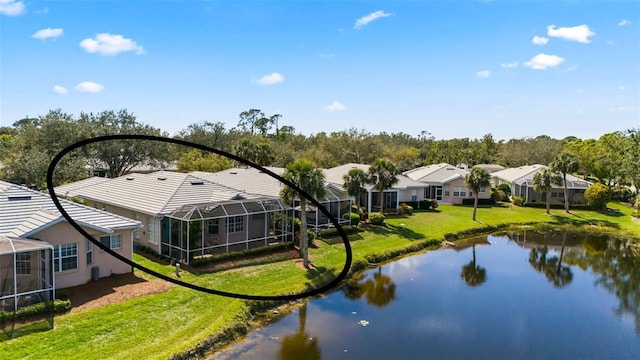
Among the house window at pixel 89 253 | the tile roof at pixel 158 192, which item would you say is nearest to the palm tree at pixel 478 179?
the tile roof at pixel 158 192

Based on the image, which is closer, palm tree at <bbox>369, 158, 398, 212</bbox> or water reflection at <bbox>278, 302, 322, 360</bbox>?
water reflection at <bbox>278, 302, 322, 360</bbox>

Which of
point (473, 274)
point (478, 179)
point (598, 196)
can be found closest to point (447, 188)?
point (478, 179)

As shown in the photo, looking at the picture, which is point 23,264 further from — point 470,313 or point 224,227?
point 470,313

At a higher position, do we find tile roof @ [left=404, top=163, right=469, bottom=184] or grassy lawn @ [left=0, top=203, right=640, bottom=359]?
tile roof @ [left=404, top=163, right=469, bottom=184]

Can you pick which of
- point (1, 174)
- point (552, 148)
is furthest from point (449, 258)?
point (552, 148)

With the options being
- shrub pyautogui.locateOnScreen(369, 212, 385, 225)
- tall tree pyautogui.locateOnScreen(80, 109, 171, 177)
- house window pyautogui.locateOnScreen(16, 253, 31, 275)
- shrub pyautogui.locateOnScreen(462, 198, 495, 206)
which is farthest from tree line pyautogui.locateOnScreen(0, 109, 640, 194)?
house window pyautogui.locateOnScreen(16, 253, 31, 275)

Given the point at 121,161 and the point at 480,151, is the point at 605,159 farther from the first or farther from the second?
the point at 121,161

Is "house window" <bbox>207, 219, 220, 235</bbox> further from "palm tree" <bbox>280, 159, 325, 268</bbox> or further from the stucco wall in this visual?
the stucco wall
